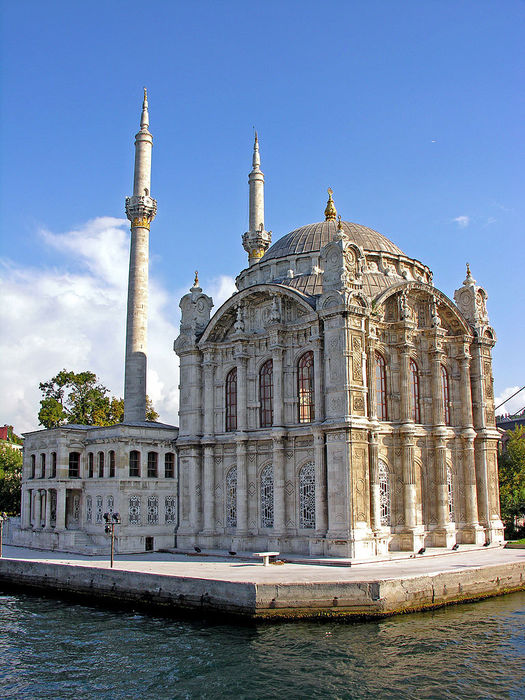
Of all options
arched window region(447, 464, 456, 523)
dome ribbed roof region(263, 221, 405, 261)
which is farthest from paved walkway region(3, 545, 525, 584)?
dome ribbed roof region(263, 221, 405, 261)

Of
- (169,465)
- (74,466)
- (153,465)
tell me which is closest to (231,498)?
(169,465)

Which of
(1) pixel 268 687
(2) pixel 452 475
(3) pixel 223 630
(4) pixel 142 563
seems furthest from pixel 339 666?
(2) pixel 452 475

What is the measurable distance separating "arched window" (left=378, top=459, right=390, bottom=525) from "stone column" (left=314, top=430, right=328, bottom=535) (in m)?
3.46

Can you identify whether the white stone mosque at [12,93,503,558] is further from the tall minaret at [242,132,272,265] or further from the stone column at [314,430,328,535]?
the tall minaret at [242,132,272,265]

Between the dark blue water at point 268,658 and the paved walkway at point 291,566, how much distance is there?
2026 millimetres

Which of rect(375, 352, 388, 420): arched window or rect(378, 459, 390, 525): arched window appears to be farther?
rect(375, 352, 388, 420): arched window

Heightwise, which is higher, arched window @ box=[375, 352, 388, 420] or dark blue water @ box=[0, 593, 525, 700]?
arched window @ box=[375, 352, 388, 420]

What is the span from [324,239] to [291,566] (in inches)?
697

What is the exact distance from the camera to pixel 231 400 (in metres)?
35.9

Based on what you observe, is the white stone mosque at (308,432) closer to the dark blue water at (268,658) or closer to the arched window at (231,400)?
the arched window at (231,400)

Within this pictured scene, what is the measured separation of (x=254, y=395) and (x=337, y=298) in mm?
7031

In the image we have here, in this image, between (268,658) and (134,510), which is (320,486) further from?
(268,658)

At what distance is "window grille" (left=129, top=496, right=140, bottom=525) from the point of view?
35.5 meters

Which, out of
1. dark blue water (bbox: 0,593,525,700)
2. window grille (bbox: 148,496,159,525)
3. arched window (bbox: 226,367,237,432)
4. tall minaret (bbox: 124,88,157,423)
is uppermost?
tall minaret (bbox: 124,88,157,423)
